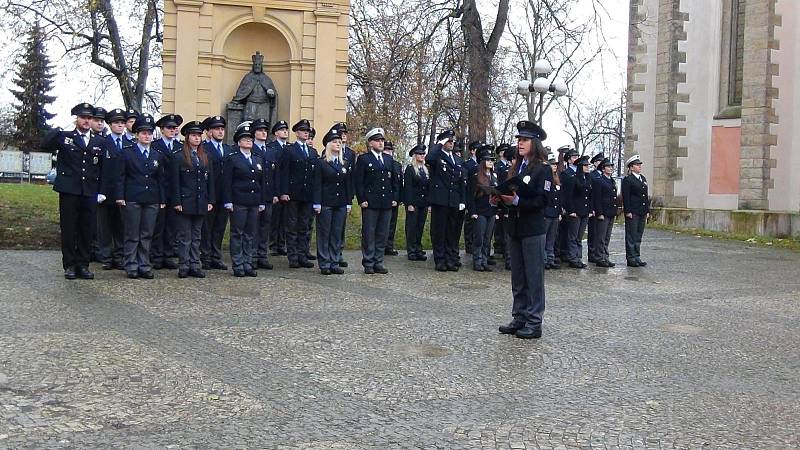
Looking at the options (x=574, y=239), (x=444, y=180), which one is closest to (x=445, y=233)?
(x=444, y=180)

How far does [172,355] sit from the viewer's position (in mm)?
6613

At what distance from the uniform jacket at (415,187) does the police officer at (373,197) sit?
1.51m

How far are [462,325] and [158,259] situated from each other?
5.71 m

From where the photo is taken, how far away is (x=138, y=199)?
11195 millimetres

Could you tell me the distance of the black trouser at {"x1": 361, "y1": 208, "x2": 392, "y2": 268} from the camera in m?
12.5

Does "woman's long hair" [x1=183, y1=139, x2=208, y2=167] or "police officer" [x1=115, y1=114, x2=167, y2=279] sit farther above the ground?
"woman's long hair" [x1=183, y1=139, x2=208, y2=167]

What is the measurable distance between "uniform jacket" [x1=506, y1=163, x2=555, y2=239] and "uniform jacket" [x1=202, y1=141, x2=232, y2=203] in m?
5.16

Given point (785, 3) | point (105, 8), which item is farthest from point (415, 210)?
point (785, 3)

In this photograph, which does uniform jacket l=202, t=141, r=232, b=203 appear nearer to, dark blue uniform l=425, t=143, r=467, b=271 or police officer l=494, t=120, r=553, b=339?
dark blue uniform l=425, t=143, r=467, b=271

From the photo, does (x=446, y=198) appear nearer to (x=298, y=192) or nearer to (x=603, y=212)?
(x=298, y=192)

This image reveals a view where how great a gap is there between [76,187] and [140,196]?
31.8 inches

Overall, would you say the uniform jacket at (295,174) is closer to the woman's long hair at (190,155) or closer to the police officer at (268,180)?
the police officer at (268,180)

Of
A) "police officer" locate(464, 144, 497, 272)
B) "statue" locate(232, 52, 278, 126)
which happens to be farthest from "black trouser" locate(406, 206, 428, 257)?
"statue" locate(232, 52, 278, 126)

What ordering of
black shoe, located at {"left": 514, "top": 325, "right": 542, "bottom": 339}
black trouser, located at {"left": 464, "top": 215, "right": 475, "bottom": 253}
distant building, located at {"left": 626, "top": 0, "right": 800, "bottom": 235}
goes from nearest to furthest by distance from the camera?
black shoe, located at {"left": 514, "top": 325, "right": 542, "bottom": 339}, black trouser, located at {"left": 464, "top": 215, "right": 475, "bottom": 253}, distant building, located at {"left": 626, "top": 0, "right": 800, "bottom": 235}
